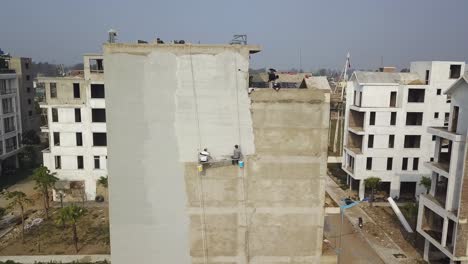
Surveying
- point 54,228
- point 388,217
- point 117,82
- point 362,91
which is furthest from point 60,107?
point 388,217

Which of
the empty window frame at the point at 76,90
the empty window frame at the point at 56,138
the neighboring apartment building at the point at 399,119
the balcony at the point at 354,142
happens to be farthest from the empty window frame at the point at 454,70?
the empty window frame at the point at 56,138

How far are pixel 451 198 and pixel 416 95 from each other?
1706cm

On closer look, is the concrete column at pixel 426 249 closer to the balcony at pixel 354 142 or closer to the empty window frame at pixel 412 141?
the empty window frame at pixel 412 141

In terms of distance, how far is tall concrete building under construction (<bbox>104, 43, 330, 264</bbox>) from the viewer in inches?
547

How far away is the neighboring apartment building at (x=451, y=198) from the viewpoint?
21672 millimetres

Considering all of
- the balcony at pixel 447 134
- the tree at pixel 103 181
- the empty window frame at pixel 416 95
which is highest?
the empty window frame at pixel 416 95

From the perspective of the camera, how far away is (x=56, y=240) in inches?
1125

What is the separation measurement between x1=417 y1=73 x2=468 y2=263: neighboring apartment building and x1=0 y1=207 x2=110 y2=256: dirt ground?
2132 centimetres

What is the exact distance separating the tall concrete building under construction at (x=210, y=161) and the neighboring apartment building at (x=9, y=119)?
125 ft

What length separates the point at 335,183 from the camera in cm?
4394

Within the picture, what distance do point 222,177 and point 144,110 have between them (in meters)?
3.82

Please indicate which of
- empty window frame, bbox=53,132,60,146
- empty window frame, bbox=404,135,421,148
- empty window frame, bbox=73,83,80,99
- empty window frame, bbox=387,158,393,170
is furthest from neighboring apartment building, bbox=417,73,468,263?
empty window frame, bbox=53,132,60,146

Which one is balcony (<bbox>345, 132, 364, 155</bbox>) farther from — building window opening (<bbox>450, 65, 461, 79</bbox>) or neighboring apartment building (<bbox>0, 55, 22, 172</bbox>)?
neighboring apartment building (<bbox>0, 55, 22, 172</bbox>)

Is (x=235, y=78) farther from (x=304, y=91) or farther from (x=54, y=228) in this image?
(x=54, y=228)
